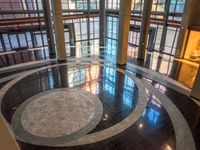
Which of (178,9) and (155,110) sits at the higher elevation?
(178,9)

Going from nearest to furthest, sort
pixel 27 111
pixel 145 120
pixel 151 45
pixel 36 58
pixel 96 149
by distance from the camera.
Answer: pixel 96 149
pixel 145 120
pixel 27 111
pixel 36 58
pixel 151 45

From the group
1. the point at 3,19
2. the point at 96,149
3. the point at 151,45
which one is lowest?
the point at 96,149

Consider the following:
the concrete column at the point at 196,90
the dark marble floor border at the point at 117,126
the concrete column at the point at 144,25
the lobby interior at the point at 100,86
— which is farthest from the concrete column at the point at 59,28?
the concrete column at the point at 196,90

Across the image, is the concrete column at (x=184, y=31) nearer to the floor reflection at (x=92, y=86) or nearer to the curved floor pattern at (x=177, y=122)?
the curved floor pattern at (x=177, y=122)

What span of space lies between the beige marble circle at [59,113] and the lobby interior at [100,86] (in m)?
0.04

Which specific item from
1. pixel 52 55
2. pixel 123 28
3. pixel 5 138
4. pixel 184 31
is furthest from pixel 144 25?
pixel 5 138

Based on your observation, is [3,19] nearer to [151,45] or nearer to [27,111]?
[27,111]

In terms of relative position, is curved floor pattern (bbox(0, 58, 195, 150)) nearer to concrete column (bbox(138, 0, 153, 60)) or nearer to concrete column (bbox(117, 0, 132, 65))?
concrete column (bbox(117, 0, 132, 65))

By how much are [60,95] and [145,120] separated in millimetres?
4889

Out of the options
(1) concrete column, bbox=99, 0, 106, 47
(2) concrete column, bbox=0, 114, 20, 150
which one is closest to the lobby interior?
(2) concrete column, bbox=0, 114, 20, 150

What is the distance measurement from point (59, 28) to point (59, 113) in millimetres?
7881

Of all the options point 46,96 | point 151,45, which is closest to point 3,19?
point 46,96

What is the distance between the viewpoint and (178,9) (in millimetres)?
15023

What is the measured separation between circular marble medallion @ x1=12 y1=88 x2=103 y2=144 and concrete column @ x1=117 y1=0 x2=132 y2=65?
5.30 m
